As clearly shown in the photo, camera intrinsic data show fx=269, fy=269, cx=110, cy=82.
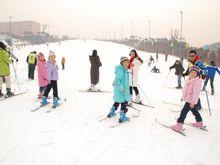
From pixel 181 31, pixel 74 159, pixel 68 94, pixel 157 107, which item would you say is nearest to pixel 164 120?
pixel 157 107

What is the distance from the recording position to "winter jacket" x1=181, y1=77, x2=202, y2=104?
6.76m

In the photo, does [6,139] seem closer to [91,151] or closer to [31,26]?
[91,151]

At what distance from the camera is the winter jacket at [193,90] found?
6.76 m

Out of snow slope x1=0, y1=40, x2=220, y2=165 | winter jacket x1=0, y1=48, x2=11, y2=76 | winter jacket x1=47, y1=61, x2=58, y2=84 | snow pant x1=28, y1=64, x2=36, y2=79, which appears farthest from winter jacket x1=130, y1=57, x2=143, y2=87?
snow pant x1=28, y1=64, x2=36, y2=79

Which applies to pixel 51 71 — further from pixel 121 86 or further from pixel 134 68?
pixel 134 68

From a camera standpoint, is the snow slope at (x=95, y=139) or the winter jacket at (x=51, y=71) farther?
the winter jacket at (x=51, y=71)

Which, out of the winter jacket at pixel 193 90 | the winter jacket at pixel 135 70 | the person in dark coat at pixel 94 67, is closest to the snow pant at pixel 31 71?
the person in dark coat at pixel 94 67

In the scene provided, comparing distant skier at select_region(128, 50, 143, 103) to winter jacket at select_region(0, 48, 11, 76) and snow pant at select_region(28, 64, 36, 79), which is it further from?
snow pant at select_region(28, 64, 36, 79)

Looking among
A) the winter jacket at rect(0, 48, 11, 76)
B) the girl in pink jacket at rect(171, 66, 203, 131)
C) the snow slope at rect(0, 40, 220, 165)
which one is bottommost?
the snow slope at rect(0, 40, 220, 165)

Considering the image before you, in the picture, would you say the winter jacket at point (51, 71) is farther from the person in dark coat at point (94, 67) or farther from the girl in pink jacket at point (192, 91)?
the girl in pink jacket at point (192, 91)

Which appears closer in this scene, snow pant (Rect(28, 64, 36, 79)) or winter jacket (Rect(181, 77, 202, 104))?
winter jacket (Rect(181, 77, 202, 104))

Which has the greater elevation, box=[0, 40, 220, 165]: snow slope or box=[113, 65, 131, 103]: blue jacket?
box=[113, 65, 131, 103]: blue jacket

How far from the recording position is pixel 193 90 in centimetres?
679

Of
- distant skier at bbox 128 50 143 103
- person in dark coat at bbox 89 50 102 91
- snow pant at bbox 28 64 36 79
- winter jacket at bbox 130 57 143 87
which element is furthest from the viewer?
snow pant at bbox 28 64 36 79
